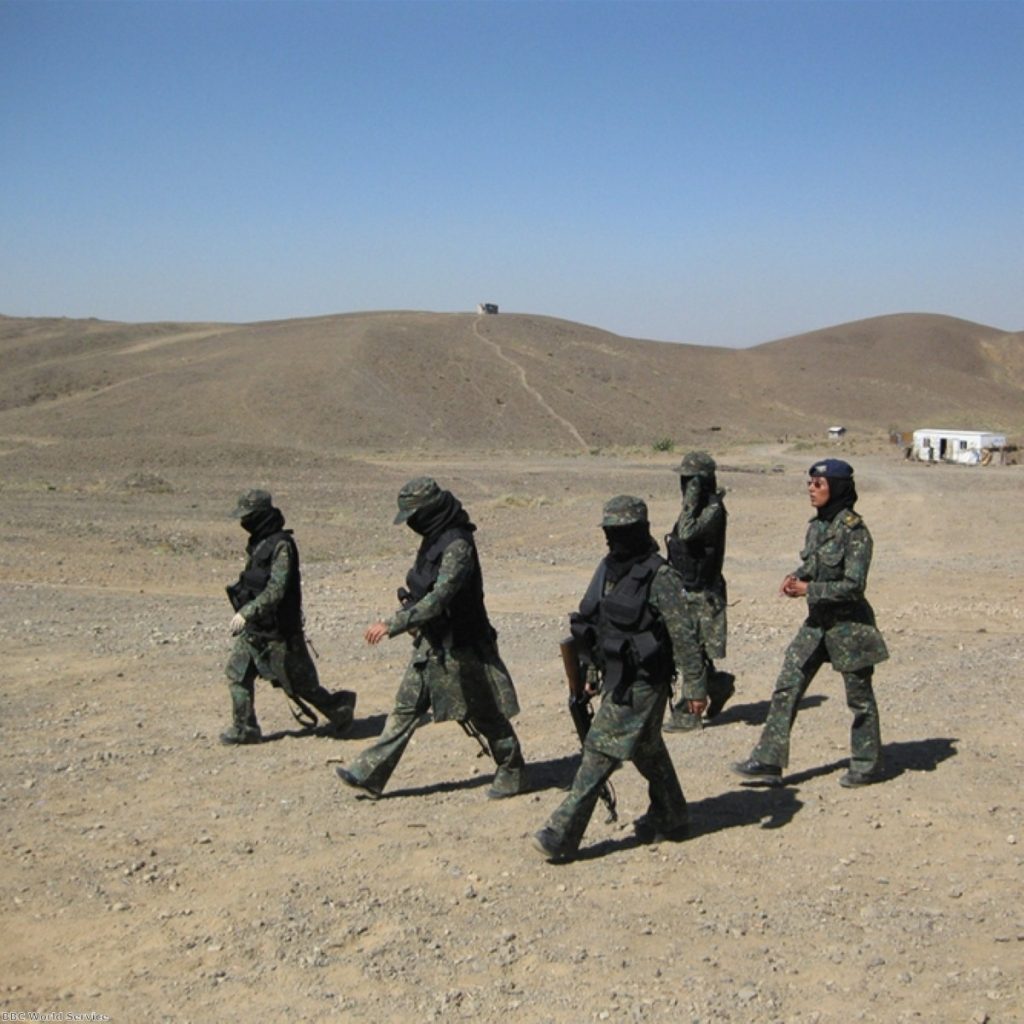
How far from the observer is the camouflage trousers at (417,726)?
667cm

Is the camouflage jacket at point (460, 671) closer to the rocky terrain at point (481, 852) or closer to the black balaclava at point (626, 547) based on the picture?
the rocky terrain at point (481, 852)

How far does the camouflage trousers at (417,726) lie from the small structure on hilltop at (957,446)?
40.8 meters

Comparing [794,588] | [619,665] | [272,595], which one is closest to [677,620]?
[619,665]

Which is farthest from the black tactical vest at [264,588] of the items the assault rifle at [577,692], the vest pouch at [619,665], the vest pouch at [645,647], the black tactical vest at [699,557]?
the vest pouch at [645,647]

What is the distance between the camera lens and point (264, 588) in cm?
784

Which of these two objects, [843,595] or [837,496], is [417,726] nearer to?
[843,595]

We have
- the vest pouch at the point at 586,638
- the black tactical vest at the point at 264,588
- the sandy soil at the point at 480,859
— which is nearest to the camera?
the sandy soil at the point at 480,859

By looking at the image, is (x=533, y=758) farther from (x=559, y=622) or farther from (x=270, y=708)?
(x=559, y=622)

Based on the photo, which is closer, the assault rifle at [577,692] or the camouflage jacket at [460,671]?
the assault rifle at [577,692]

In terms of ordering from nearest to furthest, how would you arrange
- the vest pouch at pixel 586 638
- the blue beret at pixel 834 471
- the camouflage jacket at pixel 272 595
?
the vest pouch at pixel 586 638, the blue beret at pixel 834 471, the camouflage jacket at pixel 272 595

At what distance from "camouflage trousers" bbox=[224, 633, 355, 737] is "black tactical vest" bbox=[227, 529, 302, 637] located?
0.27ft

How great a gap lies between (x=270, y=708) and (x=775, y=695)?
4029 mm

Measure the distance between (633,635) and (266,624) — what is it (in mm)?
3071
